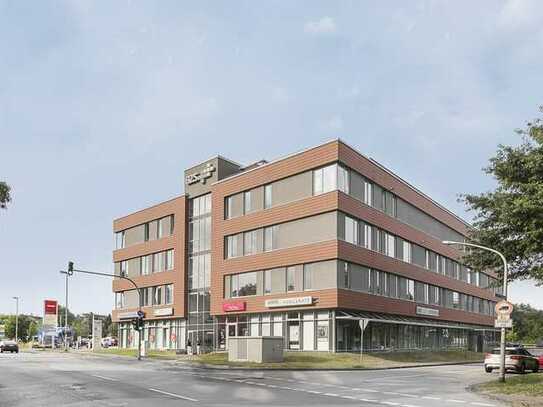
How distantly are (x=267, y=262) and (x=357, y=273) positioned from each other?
752 centimetres

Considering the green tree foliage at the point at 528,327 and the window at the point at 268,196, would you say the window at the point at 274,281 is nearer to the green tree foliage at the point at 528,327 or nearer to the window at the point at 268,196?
the window at the point at 268,196

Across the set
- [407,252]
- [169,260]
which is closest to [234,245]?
[169,260]

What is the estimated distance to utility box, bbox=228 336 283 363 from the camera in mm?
40750

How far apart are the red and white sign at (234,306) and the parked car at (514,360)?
23.8 m

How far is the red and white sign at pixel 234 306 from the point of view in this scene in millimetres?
56050

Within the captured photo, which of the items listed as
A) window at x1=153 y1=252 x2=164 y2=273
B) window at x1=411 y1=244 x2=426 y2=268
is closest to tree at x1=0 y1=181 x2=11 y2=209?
window at x1=411 y1=244 x2=426 y2=268

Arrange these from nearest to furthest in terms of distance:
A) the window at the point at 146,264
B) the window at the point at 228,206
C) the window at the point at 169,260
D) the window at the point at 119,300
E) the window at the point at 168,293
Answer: the window at the point at 228,206
the window at the point at 168,293
the window at the point at 169,260
the window at the point at 146,264
the window at the point at 119,300

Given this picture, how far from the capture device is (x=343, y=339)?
163 ft

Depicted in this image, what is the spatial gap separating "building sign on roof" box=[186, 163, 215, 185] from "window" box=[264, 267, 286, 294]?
14.3 metres

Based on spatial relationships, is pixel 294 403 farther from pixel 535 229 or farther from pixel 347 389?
pixel 535 229

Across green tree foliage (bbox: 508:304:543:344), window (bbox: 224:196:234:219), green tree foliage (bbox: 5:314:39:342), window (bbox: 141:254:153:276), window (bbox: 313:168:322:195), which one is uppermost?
window (bbox: 313:168:322:195)

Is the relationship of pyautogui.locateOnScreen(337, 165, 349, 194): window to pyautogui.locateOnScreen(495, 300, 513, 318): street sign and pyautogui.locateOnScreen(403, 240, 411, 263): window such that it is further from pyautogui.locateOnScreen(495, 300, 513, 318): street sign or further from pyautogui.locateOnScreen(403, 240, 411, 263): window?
pyautogui.locateOnScreen(495, 300, 513, 318): street sign

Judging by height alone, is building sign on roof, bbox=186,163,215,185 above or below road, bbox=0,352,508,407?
above

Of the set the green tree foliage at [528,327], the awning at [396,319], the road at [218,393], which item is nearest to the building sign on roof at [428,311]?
the awning at [396,319]
